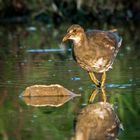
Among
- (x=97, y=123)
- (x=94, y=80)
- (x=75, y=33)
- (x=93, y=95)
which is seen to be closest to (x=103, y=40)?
(x=75, y=33)

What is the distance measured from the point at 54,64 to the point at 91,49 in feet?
9.20

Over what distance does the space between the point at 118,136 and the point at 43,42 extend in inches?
380

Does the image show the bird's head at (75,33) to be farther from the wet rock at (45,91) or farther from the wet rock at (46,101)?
the wet rock at (46,101)

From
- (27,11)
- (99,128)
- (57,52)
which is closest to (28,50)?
(57,52)

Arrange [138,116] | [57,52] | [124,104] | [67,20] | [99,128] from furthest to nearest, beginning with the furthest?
[67,20] < [57,52] < [124,104] < [138,116] < [99,128]

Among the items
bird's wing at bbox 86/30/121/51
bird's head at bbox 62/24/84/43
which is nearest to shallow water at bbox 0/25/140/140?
bird's wing at bbox 86/30/121/51

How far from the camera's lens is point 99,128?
7297 millimetres

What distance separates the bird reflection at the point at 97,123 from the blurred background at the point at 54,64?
0.27 ft

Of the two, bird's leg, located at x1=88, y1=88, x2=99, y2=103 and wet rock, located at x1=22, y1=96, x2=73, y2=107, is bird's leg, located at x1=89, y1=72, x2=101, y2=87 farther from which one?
wet rock, located at x1=22, y1=96, x2=73, y2=107

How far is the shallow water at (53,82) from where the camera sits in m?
7.38

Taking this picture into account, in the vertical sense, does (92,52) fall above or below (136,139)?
above

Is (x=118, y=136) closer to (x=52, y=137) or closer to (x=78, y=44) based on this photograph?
(x=52, y=137)

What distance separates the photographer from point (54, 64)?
12.4 m

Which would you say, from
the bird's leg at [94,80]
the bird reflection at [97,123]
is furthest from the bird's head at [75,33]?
the bird reflection at [97,123]
